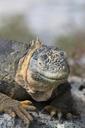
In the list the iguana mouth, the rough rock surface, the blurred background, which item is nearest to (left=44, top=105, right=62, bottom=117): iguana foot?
the rough rock surface

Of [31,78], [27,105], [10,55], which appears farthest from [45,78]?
[10,55]

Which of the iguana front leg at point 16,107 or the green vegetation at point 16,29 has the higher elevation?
the green vegetation at point 16,29

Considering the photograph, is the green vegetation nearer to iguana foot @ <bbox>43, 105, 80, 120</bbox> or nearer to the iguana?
the iguana

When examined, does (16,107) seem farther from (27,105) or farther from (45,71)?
(45,71)

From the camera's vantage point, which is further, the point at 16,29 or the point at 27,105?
the point at 16,29

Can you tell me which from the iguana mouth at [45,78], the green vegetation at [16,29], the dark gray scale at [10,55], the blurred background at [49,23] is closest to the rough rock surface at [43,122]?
the iguana mouth at [45,78]

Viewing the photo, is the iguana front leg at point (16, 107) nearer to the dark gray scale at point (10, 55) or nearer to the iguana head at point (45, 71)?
the iguana head at point (45, 71)

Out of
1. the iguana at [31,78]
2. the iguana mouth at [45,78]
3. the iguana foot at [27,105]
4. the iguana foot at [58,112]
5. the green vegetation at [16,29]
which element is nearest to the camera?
the iguana mouth at [45,78]
